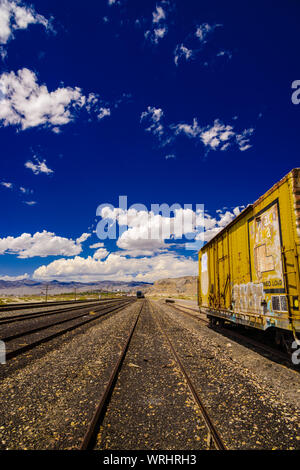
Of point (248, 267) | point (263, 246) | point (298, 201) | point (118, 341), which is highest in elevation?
point (298, 201)

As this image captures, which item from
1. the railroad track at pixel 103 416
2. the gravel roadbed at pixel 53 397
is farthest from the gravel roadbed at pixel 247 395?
the gravel roadbed at pixel 53 397

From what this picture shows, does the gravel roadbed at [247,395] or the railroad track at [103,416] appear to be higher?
the railroad track at [103,416]

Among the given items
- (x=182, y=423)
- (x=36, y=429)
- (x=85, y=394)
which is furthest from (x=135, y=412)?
(x=36, y=429)

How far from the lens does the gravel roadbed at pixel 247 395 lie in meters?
3.41

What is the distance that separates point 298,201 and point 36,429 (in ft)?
22.2

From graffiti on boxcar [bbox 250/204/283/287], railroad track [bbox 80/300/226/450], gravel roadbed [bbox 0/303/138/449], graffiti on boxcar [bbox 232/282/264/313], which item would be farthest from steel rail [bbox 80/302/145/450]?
graffiti on boxcar [bbox 250/204/283/287]

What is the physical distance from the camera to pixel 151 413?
4.04 metres

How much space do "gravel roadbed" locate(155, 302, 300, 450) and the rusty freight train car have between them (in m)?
1.08

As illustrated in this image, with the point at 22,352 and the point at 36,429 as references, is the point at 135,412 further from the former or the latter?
the point at 22,352

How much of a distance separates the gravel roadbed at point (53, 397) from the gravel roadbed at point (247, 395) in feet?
7.19

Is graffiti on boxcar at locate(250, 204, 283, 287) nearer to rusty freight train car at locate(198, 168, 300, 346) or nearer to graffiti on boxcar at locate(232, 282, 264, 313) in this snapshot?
rusty freight train car at locate(198, 168, 300, 346)

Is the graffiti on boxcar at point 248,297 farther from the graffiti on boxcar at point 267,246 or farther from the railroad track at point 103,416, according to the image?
the railroad track at point 103,416

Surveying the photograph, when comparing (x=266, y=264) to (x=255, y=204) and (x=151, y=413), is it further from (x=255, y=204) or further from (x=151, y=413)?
(x=151, y=413)

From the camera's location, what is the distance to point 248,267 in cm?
812
